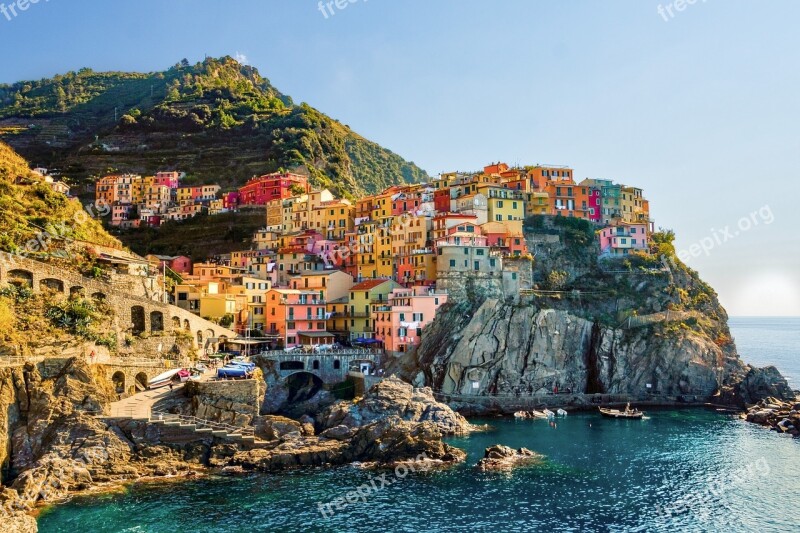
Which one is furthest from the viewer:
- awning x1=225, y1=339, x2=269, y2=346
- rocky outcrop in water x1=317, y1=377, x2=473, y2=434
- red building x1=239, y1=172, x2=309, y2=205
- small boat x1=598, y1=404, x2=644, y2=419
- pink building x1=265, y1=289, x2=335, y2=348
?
red building x1=239, y1=172, x2=309, y2=205

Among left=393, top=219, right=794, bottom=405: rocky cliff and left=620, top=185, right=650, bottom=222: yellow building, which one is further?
left=620, top=185, right=650, bottom=222: yellow building

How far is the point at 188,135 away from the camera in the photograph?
136250 millimetres

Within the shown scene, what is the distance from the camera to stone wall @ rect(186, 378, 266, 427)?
5106 centimetres

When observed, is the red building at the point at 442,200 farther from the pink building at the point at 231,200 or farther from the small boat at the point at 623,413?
the pink building at the point at 231,200

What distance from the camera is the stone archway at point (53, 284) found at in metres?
54.9

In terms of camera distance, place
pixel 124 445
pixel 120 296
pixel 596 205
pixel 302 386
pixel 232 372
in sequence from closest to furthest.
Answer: pixel 124 445, pixel 232 372, pixel 120 296, pixel 302 386, pixel 596 205

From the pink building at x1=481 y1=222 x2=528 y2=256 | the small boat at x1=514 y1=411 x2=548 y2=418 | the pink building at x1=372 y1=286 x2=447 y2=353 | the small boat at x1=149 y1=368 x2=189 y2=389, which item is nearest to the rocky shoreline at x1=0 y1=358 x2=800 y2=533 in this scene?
the small boat at x1=149 y1=368 x2=189 y2=389

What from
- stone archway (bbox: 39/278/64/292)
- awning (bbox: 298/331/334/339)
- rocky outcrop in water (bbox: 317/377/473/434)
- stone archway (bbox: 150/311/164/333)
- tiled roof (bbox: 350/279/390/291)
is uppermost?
tiled roof (bbox: 350/279/390/291)

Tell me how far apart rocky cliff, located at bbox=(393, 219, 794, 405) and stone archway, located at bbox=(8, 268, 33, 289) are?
107 ft

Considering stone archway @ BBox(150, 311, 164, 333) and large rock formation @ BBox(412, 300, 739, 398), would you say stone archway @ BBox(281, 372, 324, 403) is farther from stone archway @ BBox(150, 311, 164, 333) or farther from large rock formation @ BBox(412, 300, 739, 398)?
stone archway @ BBox(150, 311, 164, 333)

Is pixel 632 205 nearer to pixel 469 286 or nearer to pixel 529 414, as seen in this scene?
pixel 469 286

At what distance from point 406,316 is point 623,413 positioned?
22.1m

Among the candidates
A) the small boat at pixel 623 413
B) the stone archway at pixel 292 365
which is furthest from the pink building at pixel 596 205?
the stone archway at pixel 292 365

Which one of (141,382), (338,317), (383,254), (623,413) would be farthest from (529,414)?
(141,382)
